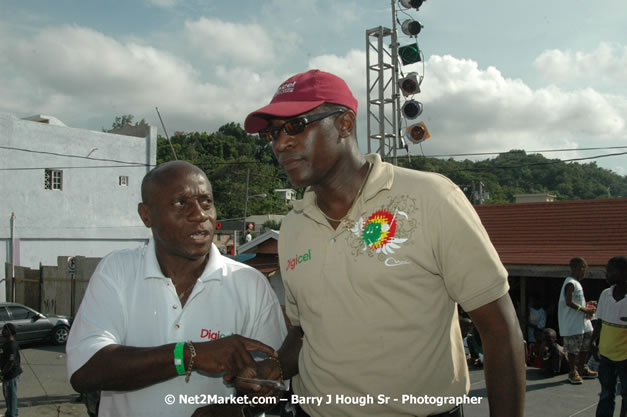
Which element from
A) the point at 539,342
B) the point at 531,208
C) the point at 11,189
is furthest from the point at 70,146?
the point at 539,342

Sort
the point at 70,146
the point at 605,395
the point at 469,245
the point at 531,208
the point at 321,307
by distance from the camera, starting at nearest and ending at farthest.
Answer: the point at 469,245
the point at 321,307
the point at 605,395
the point at 531,208
the point at 70,146

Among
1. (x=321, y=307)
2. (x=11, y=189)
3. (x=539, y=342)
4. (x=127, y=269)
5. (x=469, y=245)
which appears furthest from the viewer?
(x=11, y=189)

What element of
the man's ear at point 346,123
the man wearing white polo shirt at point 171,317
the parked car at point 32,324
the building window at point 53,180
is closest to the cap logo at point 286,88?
the man's ear at point 346,123

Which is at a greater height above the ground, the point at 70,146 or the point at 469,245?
the point at 70,146

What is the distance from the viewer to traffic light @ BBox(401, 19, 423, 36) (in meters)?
11.4

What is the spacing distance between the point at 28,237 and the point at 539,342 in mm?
21250

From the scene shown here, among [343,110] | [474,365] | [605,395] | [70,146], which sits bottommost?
[474,365]

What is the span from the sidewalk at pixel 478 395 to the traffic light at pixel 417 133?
17.0 ft

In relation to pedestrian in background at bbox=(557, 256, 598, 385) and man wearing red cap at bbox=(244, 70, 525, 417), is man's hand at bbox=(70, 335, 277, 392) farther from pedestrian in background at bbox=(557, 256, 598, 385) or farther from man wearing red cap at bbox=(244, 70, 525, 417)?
pedestrian in background at bbox=(557, 256, 598, 385)

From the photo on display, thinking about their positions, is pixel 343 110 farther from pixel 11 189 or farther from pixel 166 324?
pixel 11 189

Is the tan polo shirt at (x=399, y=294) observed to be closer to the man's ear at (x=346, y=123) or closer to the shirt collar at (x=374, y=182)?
the shirt collar at (x=374, y=182)

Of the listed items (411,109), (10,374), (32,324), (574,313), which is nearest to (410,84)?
(411,109)

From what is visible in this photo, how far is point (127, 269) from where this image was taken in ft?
7.77

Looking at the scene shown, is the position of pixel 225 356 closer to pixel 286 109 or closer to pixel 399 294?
pixel 399 294
